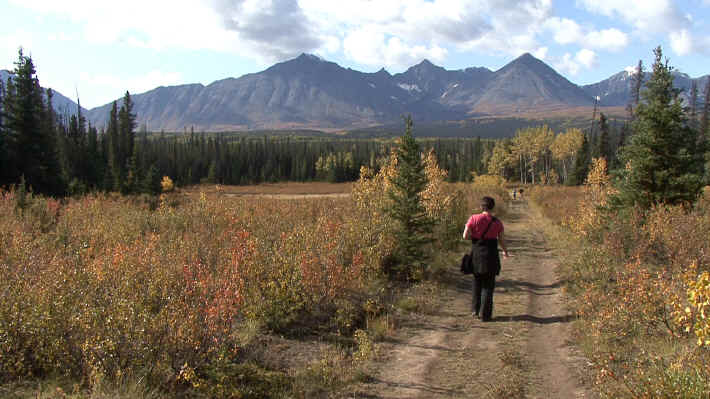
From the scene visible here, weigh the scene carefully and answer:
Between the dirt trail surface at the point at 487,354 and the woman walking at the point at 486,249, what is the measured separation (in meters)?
0.45

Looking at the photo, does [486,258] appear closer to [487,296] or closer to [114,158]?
[487,296]

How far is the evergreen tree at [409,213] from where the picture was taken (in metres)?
11.1

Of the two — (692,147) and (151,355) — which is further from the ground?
(692,147)

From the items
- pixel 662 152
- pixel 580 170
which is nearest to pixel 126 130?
pixel 580 170

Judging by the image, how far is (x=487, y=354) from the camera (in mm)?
Answer: 6457

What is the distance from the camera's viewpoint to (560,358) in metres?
6.23

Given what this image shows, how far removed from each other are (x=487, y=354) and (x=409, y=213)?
533 cm

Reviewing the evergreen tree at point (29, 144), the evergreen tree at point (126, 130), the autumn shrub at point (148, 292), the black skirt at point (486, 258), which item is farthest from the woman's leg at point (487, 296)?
the evergreen tree at point (126, 130)

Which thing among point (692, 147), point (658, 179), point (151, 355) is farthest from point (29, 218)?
point (692, 147)

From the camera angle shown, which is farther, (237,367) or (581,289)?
(581,289)

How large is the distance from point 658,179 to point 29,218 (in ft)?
60.6

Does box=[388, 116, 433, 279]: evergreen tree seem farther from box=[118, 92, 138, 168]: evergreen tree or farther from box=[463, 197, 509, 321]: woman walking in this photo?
box=[118, 92, 138, 168]: evergreen tree

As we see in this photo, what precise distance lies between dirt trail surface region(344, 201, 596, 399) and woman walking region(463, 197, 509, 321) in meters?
0.45

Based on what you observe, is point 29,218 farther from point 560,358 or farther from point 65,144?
point 65,144
